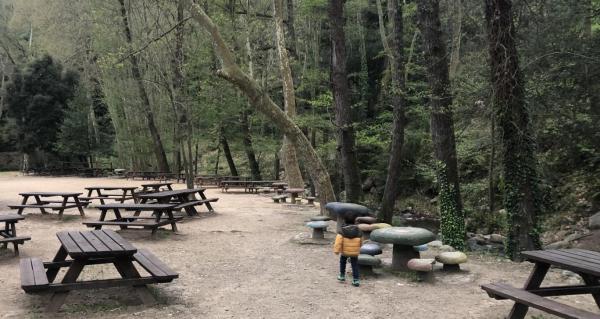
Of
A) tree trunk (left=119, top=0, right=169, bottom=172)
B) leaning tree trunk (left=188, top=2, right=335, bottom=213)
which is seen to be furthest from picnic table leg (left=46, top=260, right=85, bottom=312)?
tree trunk (left=119, top=0, right=169, bottom=172)

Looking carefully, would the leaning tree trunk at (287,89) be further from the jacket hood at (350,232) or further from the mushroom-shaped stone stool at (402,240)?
the jacket hood at (350,232)

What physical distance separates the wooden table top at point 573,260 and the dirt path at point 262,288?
700 mm

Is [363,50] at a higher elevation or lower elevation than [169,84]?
higher

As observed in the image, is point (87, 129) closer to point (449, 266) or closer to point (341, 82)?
point (341, 82)

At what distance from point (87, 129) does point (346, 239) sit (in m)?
28.9

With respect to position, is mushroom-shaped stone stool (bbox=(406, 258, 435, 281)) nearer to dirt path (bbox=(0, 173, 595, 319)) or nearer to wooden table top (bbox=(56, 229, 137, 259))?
dirt path (bbox=(0, 173, 595, 319))

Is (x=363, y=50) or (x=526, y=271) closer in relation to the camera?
(x=526, y=271)


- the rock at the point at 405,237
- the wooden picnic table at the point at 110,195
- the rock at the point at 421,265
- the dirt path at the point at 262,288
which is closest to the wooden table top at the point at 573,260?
the dirt path at the point at 262,288

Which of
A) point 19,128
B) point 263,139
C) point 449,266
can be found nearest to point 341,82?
point 449,266

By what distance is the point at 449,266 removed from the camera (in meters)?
6.81

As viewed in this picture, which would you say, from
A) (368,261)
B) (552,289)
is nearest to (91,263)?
(368,261)

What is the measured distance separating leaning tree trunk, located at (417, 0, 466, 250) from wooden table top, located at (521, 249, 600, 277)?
14.0ft

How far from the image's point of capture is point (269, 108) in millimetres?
11883

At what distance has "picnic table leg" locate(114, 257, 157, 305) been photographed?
17.3 feet
